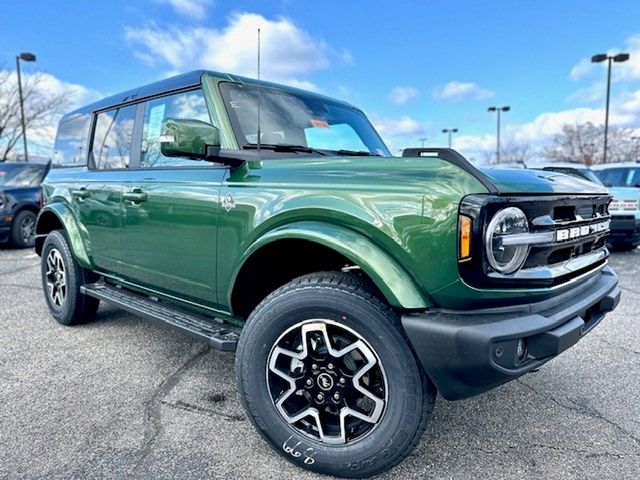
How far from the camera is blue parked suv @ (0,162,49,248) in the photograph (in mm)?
8750

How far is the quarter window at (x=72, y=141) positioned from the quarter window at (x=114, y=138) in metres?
0.25

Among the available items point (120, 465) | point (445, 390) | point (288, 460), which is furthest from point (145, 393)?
point (445, 390)

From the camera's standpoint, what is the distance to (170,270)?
282cm

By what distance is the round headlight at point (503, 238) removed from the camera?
1.71m

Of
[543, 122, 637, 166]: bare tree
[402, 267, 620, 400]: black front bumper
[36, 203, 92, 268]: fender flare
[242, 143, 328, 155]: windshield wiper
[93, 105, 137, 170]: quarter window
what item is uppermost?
[543, 122, 637, 166]: bare tree

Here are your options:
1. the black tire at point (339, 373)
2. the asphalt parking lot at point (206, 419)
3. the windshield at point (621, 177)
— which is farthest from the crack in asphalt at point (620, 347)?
the windshield at point (621, 177)

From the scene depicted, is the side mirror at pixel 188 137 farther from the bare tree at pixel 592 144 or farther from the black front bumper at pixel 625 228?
the bare tree at pixel 592 144

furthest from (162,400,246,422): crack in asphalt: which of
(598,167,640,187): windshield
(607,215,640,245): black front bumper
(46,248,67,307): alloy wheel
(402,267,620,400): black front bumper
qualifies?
(598,167,640,187): windshield

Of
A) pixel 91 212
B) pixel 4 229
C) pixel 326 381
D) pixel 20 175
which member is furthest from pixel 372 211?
pixel 20 175

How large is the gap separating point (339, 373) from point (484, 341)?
677 mm

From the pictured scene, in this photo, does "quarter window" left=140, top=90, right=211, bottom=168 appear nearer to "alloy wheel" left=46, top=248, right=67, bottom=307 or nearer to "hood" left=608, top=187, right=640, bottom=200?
"alloy wheel" left=46, top=248, right=67, bottom=307

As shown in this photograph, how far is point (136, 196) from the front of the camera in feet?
9.87

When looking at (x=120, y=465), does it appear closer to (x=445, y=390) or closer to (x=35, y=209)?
(x=445, y=390)

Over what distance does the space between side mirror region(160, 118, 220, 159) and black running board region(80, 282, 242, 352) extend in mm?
986
